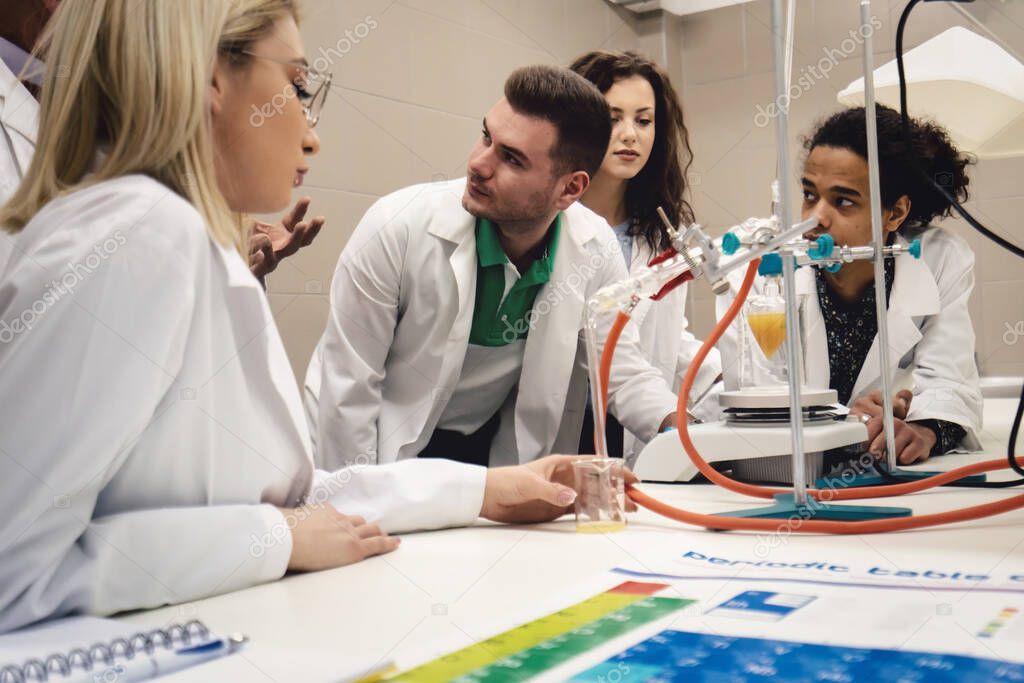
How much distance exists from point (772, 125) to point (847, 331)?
8.66 ft

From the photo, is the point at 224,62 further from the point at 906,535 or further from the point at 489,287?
the point at 489,287

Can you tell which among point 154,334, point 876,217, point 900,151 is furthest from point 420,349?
point 154,334

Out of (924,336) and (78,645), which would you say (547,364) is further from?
(78,645)

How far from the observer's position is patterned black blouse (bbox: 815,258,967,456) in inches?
82.7

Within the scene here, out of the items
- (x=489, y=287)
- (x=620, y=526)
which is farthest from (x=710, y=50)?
(x=620, y=526)

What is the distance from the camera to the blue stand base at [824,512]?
1149 millimetres

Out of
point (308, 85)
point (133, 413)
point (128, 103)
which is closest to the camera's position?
point (133, 413)

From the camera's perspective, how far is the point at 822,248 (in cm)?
120

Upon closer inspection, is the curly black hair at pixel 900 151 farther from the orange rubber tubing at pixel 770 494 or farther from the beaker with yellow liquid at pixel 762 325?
the orange rubber tubing at pixel 770 494

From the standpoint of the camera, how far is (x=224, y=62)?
0.98 m

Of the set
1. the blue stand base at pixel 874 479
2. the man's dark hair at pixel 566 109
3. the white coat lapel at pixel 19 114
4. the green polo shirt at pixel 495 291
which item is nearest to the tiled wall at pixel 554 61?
the man's dark hair at pixel 566 109

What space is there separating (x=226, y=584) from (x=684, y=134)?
261cm

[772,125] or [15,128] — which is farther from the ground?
[772,125]

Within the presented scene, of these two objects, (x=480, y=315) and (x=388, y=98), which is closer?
(x=480, y=315)
